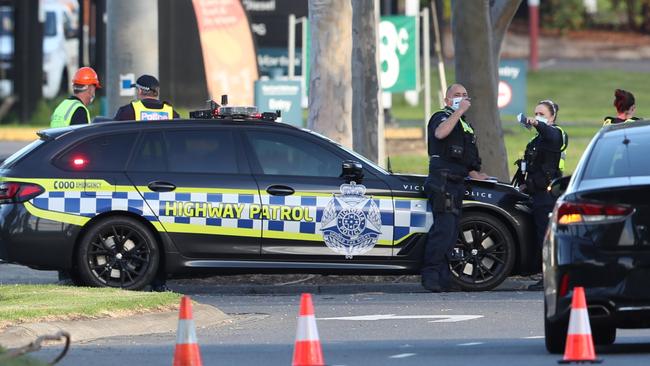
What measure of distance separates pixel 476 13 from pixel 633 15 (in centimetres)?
3805

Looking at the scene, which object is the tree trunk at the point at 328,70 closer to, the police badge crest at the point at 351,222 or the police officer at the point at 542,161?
the police officer at the point at 542,161

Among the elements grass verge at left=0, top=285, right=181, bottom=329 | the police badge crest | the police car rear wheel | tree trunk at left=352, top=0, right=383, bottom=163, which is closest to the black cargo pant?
the police badge crest

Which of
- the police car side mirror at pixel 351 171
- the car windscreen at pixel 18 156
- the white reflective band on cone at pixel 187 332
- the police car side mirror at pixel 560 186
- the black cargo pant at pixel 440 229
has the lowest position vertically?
the white reflective band on cone at pixel 187 332

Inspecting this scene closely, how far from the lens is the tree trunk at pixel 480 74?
1895 cm

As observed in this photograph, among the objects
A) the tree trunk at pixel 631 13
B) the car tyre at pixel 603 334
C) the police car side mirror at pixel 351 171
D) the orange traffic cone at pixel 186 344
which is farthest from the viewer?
the tree trunk at pixel 631 13

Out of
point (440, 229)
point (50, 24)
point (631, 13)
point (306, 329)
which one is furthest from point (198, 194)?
point (631, 13)

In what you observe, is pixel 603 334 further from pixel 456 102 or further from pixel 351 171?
pixel 456 102

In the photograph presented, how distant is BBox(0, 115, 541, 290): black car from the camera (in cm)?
1459

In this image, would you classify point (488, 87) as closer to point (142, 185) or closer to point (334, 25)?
point (334, 25)

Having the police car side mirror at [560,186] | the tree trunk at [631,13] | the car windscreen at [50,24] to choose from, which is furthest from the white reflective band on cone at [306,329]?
the tree trunk at [631,13]

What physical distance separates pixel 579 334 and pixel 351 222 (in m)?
5.20

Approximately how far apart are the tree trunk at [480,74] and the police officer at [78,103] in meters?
4.39

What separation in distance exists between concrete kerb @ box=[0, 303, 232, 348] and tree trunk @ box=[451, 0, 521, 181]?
626 cm

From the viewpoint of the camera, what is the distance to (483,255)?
15211 millimetres
